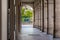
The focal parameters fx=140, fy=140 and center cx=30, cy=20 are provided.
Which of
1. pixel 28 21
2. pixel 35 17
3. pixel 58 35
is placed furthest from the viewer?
pixel 28 21

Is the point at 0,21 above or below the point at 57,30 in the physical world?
above

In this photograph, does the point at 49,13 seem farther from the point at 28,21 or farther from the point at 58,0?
the point at 28,21

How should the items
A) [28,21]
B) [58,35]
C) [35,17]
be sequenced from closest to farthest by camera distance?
1. [58,35]
2. [35,17]
3. [28,21]

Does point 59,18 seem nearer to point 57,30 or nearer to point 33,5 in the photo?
point 57,30

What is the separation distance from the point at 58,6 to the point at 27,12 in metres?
41.7

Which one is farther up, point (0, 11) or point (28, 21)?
point (0, 11)

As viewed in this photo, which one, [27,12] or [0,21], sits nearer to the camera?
[0,21]

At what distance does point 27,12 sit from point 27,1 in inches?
872

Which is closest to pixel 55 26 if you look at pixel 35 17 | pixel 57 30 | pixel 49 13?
pixel 57 30

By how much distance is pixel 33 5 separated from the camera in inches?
1246

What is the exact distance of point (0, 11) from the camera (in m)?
1.42

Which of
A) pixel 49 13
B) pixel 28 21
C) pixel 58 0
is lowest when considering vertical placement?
pixel 28 21

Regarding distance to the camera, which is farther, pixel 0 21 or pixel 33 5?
pixel 33 5

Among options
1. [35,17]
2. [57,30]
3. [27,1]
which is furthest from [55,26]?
[27,1]
